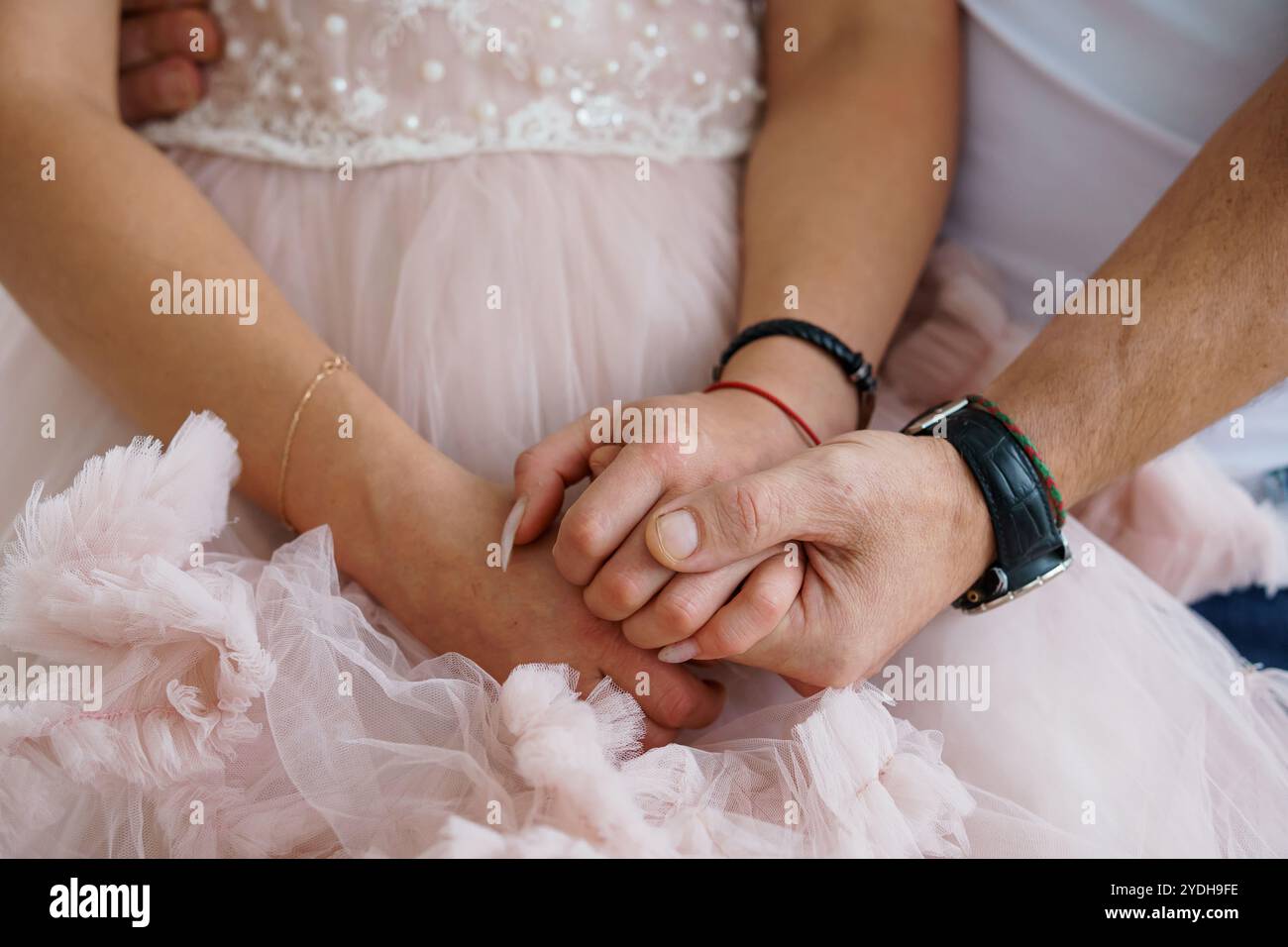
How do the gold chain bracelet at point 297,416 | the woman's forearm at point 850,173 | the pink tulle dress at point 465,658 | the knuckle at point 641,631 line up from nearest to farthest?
the pink tulle dress at point 465,658 → the knuckle at point 641,631 → the gold chain bracelet at point 297,416 → the woman's forearm at point 850,173

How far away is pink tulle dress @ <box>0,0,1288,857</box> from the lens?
0.65 meters

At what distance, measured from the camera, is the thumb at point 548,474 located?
80 centimetres

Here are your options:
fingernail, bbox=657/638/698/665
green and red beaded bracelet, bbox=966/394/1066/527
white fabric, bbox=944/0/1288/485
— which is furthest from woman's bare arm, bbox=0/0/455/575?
white fabric, bbox=944/0/1288/485

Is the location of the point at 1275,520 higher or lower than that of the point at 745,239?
lower

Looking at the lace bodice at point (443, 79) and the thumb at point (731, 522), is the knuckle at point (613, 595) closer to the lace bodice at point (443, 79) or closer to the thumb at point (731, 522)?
the thumb at point (731, 522)

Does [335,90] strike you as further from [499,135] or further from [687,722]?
[687,722]

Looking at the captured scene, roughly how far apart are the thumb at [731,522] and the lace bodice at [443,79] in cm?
46

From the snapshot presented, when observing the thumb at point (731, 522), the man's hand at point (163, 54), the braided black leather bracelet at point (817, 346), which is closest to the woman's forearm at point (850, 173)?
the braided black leather bracelet at point (817, 346)

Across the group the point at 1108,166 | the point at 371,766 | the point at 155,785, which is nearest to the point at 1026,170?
the point at 1108,166

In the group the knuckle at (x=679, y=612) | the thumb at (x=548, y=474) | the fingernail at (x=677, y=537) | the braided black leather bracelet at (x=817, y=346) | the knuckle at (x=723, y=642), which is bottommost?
the knuckle at (x=723, y=642)

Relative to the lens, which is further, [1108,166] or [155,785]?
[1108,166]

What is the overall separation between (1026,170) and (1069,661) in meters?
0.54

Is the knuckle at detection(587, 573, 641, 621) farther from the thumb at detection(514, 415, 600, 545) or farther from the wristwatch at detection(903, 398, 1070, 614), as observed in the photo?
the wristwatch at detection(903, 398, 1070, 614)

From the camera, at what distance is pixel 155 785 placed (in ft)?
2.13
